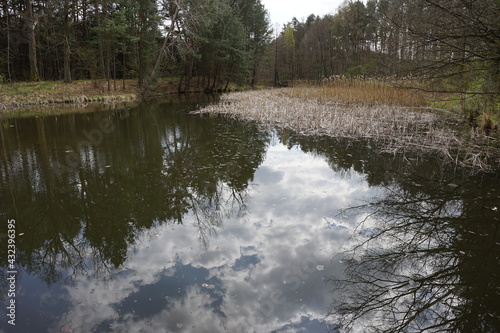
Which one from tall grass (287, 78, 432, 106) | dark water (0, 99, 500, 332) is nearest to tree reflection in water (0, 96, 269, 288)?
dark water (0, 99, 500, 332)

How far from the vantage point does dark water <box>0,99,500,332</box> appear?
2.47 metres

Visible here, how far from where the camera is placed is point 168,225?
12.9 feet

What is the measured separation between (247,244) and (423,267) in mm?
1824

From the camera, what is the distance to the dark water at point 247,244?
247 centimetres

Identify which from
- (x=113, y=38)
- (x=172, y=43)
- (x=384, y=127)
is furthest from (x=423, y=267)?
(x=113, y=38)

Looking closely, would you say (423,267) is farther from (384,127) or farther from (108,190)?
(384,127)

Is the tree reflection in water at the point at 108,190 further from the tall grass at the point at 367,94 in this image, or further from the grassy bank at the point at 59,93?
Answer: the grassy bank at the point at 59,93

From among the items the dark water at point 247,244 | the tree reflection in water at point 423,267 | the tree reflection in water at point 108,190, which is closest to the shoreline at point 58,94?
the tree reflection in water at point 108,190

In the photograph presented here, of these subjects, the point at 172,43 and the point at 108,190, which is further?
the point at 172,43

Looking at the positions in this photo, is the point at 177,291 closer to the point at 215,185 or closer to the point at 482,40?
the point at 215,185

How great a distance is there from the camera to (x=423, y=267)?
3.04 m

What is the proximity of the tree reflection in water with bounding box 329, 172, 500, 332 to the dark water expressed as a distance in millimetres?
14

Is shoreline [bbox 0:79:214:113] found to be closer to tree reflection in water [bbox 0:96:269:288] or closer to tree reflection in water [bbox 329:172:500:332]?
tree reflection in water [bbox 0:96:269:288]

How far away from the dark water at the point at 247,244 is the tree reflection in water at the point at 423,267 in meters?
0.01
